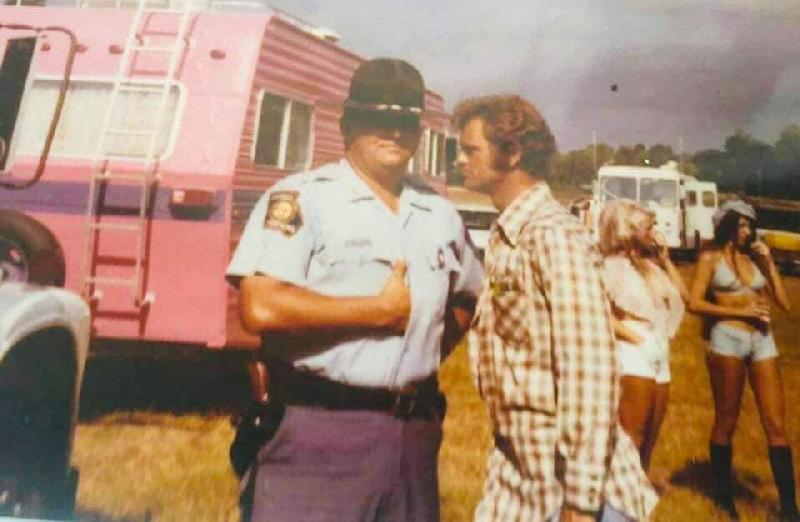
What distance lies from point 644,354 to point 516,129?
24.0 inches

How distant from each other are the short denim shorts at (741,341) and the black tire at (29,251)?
156cm

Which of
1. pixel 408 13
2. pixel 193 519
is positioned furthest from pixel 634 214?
pixel 193 519

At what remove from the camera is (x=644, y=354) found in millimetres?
1804

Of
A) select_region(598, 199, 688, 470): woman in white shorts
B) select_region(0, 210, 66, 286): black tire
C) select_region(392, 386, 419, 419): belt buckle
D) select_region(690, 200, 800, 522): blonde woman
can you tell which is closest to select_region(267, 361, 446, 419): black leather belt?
select_region(392, 386, 419, 419): belt buckle

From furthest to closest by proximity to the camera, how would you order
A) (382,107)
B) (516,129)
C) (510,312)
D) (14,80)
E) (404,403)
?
(14,80)
(382,107)
(404,403)
(516,129)
(510,312)

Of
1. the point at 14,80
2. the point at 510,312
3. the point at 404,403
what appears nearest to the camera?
the point at 510,312

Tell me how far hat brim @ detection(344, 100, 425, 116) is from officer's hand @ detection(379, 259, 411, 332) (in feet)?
1.24

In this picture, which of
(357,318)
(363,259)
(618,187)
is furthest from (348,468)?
(618,187)

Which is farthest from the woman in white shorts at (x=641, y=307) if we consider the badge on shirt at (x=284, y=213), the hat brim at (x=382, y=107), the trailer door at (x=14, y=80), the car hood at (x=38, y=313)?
the trailer door at (x=14, y=80)

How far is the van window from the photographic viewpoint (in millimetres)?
1891

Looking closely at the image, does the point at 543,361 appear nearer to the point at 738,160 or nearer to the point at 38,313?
the point at 738,160

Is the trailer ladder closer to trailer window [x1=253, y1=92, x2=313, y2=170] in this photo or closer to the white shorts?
trailer window [x1=253, y1=92, x2=313, y2=170]

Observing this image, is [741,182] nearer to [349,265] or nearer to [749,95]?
[749,95]

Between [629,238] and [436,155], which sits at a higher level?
[436,155]
